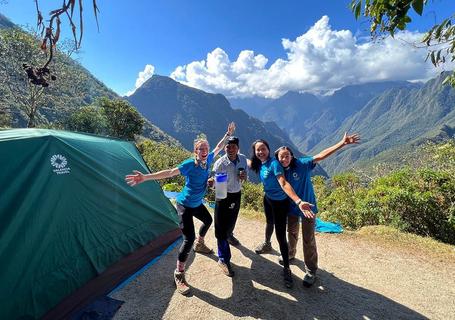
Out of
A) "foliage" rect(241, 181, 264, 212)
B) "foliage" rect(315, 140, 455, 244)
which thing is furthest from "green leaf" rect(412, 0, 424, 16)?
Answer: "foliage" rect(241, 181, 264, 212)

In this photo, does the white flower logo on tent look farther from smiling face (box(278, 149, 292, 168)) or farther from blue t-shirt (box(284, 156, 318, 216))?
blue t-shirt (box(284, 156, 318, 216))

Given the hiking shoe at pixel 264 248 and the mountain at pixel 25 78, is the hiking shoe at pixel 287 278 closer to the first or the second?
the hiking shoe at pixel 264 248

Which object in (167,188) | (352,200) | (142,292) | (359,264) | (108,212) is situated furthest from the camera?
(167,188)

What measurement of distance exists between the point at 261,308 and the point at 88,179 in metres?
3.46

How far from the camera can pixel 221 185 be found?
5371mm

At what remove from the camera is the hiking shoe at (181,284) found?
5.02 metres

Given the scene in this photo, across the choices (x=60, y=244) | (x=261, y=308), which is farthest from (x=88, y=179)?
(x=261, y=308)

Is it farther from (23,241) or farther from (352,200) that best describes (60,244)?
(352,200)

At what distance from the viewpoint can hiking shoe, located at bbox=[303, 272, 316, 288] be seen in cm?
536

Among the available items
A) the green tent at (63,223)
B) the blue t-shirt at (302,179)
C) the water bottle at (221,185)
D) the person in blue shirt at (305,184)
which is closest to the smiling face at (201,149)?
the water bottle at (221,185)

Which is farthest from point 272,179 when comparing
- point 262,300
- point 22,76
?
point 22,76

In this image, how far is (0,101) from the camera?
34.2 meters

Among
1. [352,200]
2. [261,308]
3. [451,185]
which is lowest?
[261,308]

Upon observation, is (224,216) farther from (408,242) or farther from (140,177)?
(408,242)
